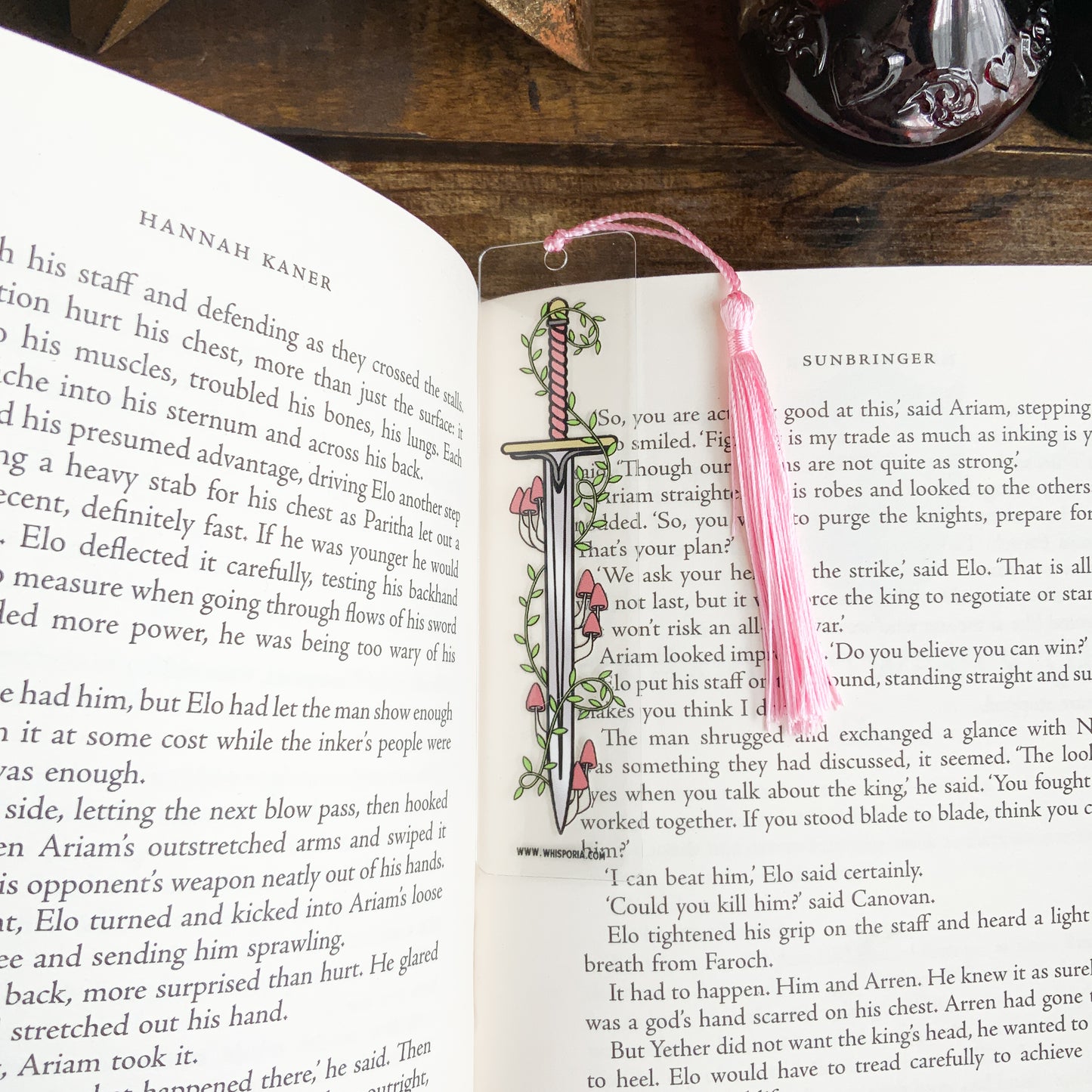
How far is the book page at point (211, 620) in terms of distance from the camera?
37 cm

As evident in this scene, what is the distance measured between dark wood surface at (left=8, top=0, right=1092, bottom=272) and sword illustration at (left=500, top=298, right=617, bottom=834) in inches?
3.9

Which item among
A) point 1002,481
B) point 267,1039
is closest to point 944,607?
point 1002,481

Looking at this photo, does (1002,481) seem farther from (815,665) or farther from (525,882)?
(525,882)

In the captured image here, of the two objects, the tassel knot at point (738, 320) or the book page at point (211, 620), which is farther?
the tassel knot at point (738, 320)

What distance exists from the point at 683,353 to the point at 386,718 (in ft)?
0.92

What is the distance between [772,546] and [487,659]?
18 centimetres

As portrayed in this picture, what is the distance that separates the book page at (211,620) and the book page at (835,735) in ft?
0.25

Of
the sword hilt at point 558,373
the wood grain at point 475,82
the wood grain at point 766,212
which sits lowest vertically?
the sword hilt at point 558,373

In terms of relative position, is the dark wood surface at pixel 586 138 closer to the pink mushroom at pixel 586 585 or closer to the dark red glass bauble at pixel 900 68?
the dark red glass bauble at pixel 900 68

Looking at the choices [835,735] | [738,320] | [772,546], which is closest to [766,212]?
[738,320]

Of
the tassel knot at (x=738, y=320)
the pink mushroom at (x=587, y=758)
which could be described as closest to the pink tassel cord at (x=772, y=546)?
the tassel knot at (x=738, y=320)

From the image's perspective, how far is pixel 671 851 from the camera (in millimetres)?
489

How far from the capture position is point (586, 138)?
1.81 ft

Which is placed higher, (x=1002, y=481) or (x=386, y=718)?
(x=1002, y=481)
